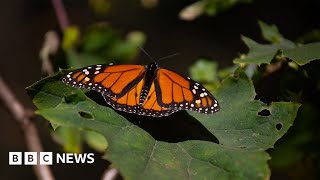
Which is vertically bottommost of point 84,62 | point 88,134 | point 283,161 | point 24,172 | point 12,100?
point 24,172

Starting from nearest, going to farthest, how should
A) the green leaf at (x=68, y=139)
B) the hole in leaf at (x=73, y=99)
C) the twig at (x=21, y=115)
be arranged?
1. the hole in leaf at (x=73, y=99)
2. the twig at (x=21, y=115)
3. the green leaf at (x=68, y=139)

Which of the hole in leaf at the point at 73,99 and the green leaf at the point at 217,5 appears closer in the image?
the hole in leaf at the point at 73,99

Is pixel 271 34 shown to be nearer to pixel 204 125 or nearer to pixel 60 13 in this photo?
pixel 204 125

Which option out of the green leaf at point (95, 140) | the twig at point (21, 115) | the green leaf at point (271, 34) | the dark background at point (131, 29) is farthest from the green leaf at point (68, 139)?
the dark background at point (131, 29)

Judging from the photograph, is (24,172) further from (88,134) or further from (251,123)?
(251,123)

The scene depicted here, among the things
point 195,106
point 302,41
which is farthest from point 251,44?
point 195,106

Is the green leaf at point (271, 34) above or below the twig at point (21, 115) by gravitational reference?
above

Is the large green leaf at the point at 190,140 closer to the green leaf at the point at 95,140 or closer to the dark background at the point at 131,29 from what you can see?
the green leaf at the point at 95,140
